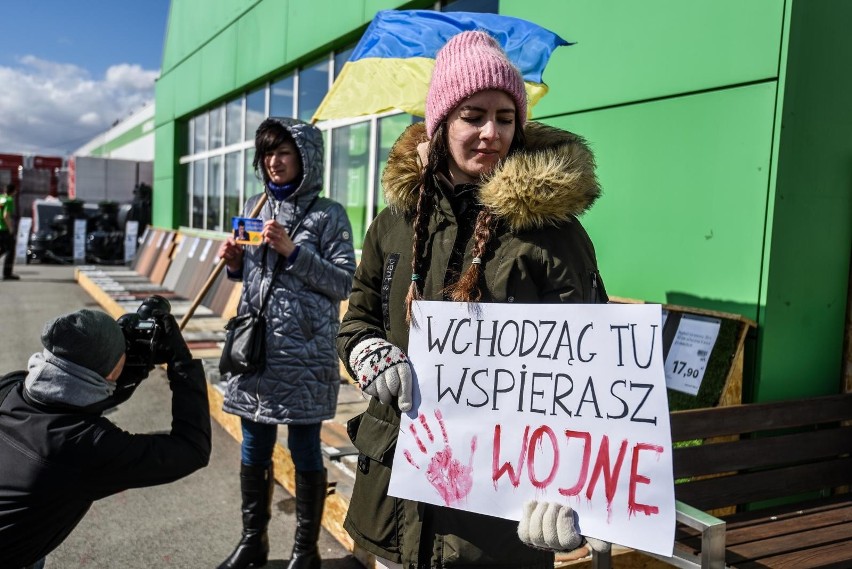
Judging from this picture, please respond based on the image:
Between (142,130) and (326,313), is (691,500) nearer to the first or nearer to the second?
(326,313)

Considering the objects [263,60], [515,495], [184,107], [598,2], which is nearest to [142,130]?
[184,107]

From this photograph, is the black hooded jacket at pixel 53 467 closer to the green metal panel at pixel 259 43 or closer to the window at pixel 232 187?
the green metal panel at pixel 259 43

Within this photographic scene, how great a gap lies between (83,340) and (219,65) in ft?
35.3

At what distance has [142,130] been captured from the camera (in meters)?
37.2

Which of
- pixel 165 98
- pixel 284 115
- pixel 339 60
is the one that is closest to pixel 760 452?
pixel 339 60

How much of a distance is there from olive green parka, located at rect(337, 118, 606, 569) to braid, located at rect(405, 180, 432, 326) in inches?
0.6

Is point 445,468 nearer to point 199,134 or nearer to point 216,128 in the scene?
point 216,128

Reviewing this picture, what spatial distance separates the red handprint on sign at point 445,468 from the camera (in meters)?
1.51

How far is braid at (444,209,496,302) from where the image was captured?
58.4 inches

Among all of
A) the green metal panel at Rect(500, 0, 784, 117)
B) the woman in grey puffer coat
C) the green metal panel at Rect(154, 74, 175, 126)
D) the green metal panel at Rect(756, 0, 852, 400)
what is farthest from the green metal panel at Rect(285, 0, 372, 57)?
the green metal panel at Rect(154, 74, 175, 126)

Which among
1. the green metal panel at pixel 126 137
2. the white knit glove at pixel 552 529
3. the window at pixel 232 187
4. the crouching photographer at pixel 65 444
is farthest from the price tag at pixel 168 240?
the green metal panel at pixel 126 137

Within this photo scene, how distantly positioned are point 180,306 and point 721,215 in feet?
26.2

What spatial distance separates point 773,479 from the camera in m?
2.95

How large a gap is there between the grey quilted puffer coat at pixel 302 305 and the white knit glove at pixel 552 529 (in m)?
1.61
